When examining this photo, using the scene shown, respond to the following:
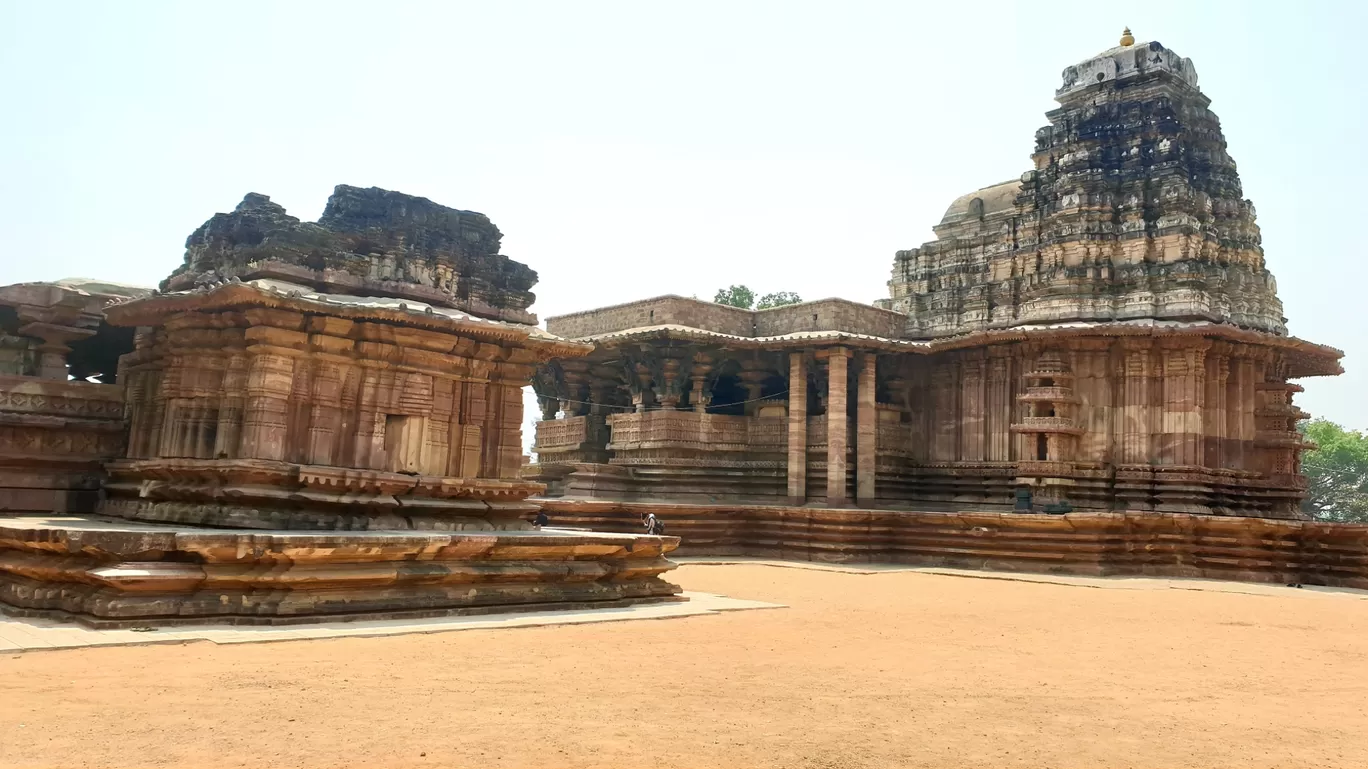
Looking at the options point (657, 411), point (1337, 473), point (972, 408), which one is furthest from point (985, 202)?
point (1337, 473)

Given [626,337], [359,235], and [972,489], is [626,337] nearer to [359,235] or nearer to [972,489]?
[972,489]

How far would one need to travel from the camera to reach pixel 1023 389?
67.7 ft

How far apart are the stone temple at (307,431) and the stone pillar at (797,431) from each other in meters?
9.72

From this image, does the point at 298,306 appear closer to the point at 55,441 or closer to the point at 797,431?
the point at 55,441

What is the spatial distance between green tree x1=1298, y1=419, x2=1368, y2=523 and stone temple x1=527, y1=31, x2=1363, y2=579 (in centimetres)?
3503

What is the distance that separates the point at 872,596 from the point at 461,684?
7837 millimetres

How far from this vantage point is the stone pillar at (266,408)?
9.55 m

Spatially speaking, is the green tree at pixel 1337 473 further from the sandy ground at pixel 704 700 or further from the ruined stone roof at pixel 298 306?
the ruined stone roof at pixel 298 306

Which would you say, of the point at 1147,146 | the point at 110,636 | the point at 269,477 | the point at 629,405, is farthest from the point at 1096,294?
the point at 110,636

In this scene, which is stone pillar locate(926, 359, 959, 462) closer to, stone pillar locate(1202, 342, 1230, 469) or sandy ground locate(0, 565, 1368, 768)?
stone pillar locate(1202, 342, 1230, 469)

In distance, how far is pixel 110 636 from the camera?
6.91 m

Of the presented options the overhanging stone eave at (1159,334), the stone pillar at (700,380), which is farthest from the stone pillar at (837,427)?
the stone pillar at (700,380)

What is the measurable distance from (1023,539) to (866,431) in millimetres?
4385

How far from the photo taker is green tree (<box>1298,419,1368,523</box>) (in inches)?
2004
